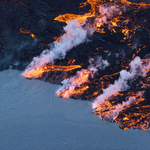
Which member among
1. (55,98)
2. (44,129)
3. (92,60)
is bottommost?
(44,129)

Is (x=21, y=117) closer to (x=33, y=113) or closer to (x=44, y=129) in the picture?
(x=33, y=113)

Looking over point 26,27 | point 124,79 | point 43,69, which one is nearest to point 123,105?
point 124,79

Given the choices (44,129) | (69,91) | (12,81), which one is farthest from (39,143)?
(12,81)

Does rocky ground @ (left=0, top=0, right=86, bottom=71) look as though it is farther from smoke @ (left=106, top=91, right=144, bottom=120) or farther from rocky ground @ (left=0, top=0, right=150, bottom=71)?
smoke @ (left=106, top=91, right=144, bottom=120)

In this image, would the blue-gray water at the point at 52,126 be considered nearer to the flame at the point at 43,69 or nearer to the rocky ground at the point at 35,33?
the flame at the point at 43,69

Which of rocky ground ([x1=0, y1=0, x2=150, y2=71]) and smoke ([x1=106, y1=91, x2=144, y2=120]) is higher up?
rocky ground ([x1=0, y1=0, x2=150, y2=71])

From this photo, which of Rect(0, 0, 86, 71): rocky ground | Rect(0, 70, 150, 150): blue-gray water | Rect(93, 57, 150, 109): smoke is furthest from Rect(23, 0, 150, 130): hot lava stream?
Rect(0, 70, 150, 150): blue-gray water

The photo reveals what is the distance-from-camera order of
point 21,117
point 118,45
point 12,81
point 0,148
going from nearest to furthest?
point 0,148, point 21,117, point 12,81, point 118,45
